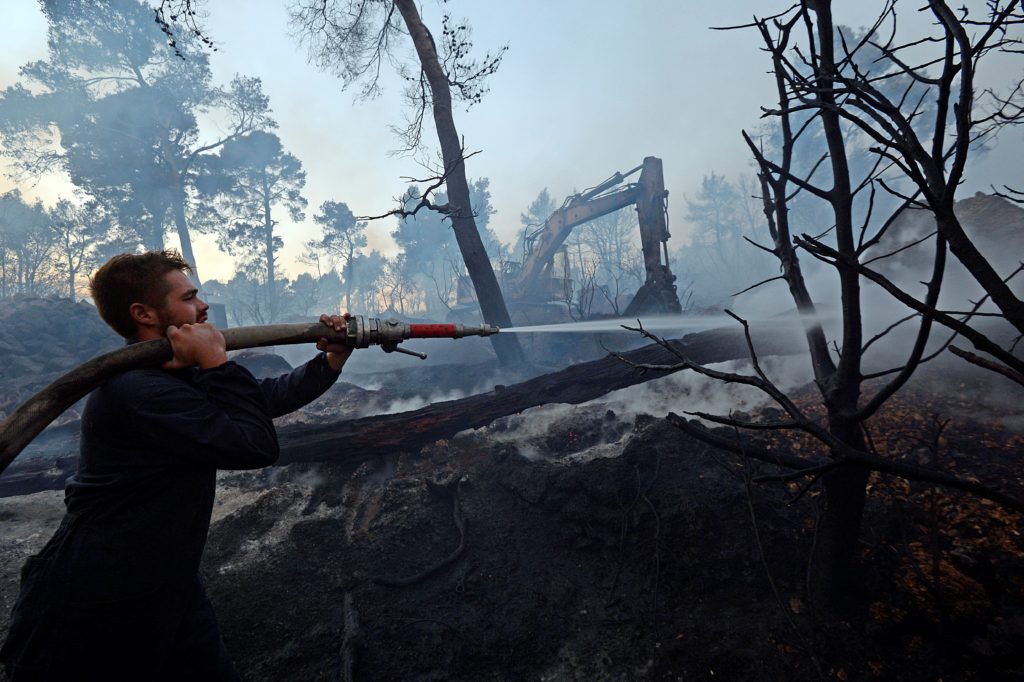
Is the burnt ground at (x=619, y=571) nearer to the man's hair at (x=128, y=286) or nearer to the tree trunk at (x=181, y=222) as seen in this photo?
the man's hair at (x=128, y=286)

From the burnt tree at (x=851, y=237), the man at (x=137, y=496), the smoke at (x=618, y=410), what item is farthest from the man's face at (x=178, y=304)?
the smoke at (x=618, y=410)

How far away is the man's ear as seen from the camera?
1.98m

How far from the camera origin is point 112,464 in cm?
177

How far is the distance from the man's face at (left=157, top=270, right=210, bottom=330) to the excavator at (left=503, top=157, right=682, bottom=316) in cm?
1058

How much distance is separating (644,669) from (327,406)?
9562 mm

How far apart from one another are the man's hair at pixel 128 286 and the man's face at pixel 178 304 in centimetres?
2

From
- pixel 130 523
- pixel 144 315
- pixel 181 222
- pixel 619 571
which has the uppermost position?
pixel 181 222

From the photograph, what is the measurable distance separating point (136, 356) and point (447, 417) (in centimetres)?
454

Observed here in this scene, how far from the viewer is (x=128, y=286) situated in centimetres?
197

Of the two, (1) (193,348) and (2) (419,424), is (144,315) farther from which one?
(2) (419,424)

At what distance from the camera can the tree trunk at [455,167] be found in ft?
32.7

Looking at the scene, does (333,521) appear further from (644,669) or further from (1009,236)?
(1009,236)

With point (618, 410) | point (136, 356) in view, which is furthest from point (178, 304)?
point (618, 410)

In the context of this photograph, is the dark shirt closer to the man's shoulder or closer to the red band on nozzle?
the man's shoulder
